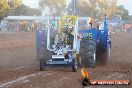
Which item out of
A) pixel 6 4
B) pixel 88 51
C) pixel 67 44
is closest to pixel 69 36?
pixel 67 44

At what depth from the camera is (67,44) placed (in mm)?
14352

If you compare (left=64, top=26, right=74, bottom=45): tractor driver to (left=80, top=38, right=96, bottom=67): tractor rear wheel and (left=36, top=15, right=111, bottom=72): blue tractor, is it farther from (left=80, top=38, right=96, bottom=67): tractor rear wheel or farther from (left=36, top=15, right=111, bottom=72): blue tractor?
(left=80, top=38, right=96, bottom=67): tractor rear wheel

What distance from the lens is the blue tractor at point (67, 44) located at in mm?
13945

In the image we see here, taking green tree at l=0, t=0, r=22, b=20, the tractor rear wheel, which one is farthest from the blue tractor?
green tree at l=0, t=0, r=22, b=20

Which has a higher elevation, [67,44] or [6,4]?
[6,4]

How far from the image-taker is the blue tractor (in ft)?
45.8

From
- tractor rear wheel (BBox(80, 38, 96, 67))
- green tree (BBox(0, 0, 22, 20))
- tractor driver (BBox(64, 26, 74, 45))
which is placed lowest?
tractor rear wheel (BBox(80, 38, 96, 67))

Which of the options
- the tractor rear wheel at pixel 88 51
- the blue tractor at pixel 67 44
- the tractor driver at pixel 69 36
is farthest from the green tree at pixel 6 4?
the tractor driver at pixel 69 36

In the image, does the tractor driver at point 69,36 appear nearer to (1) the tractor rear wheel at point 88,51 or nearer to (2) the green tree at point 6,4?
(1) the tractor rear wheel at point 88,51

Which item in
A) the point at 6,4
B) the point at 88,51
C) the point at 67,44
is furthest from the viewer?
the point at 6,4

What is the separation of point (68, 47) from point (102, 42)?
3298 mm

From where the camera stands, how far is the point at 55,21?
15344 mm

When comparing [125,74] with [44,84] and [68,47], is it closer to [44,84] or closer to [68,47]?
[68,47]

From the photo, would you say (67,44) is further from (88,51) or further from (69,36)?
(88,51)
